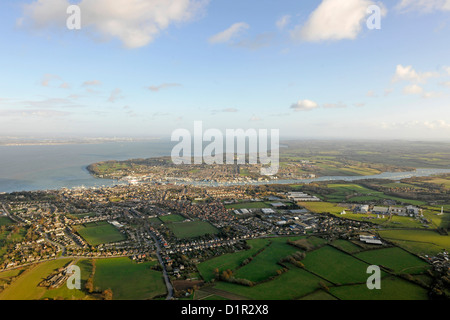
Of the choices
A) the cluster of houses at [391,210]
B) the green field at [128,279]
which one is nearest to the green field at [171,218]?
the green field at [128,279]

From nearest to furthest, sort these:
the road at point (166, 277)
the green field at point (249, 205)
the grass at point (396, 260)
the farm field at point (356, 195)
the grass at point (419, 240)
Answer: the road at point (166, 277), the grass at point (396, 260), the grass at point (419, 240), the green field at point (249, 205), the farm field at point (356, 195)

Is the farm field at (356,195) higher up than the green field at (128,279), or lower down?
higher up

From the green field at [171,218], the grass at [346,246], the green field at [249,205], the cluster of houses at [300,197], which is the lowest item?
the grass at [346,246]

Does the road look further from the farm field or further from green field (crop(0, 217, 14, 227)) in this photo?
the farm field

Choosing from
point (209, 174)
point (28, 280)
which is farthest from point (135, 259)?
point (209, 174)

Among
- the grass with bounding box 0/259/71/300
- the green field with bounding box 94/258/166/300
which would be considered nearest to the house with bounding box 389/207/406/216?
the green field with bounding box 94/258/166/300

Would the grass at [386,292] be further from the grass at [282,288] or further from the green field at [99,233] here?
the green field at [99,233]

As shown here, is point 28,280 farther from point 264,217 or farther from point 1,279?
point 264,217

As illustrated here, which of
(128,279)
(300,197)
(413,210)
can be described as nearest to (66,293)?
(128,279)
